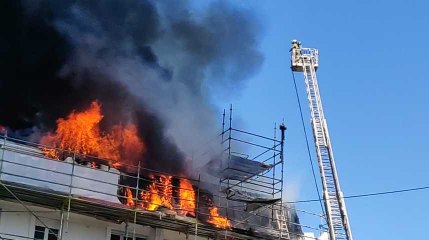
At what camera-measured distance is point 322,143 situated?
41312mm

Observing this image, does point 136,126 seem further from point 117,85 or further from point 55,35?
point 55,35

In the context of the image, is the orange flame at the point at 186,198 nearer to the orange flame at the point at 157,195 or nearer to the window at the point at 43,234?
the orange flame at the point at 157,195

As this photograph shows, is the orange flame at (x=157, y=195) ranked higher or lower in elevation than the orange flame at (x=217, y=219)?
higher

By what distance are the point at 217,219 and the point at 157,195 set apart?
2.20 metres

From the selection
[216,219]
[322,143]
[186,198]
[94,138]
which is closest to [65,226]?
[186,198]

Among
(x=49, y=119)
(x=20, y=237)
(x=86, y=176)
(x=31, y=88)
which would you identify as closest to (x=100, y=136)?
(x=49, y=119)

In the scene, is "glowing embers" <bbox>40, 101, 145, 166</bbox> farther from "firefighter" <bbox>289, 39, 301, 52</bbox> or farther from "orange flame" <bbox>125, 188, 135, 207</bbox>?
"firefighter" <bbox>289, 39, 301, 52</bbox>

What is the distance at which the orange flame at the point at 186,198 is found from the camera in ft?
70.1

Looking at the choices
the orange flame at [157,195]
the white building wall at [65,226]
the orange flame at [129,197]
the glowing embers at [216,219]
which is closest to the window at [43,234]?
the white building wall at [65,226]

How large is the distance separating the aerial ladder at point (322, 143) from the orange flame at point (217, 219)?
43.7 feet

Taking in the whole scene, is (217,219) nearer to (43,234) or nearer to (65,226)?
(65,226)

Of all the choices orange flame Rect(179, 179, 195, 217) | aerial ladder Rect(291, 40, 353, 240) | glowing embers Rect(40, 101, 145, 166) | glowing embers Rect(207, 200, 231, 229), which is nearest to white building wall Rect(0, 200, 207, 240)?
orange flame Rect(179, 179, 195, 217)

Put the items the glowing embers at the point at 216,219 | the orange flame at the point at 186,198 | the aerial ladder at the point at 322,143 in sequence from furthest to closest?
the aerial ladder at the point at 322,143
the glowing embers at the point at 216,219
the orange flame at the point at 186,198

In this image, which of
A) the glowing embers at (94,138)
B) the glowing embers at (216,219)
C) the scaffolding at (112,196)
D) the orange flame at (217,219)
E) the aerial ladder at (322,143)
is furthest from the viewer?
the aerial ladder at (322,143)
